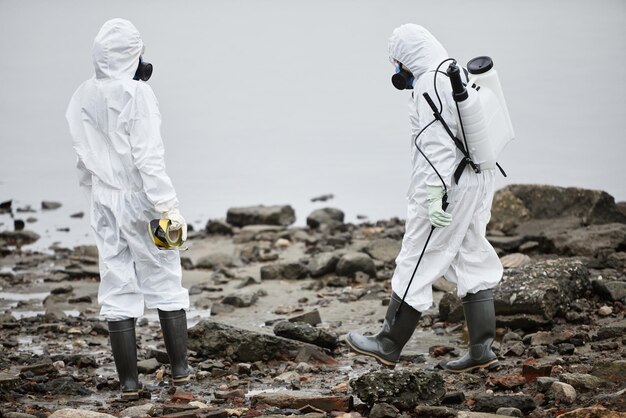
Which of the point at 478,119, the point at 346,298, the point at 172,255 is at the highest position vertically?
the point at 478,119

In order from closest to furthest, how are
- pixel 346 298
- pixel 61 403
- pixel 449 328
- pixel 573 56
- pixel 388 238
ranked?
pixel 61 403
pixel 449 328
pixel 346 298
pixel 388 238
pixel 573 56

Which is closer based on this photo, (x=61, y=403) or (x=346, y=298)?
(x=61, y=403)

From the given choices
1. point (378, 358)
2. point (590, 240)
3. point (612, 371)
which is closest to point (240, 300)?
point (378, 358)

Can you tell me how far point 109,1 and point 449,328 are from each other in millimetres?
34336

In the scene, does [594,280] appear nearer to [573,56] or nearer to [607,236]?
[607,236]

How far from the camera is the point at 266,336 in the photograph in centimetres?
802

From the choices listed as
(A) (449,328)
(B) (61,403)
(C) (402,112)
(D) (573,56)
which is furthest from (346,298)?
(D) (573,56)

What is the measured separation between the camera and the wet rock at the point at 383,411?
6082mm

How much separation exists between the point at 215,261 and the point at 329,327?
10.2ft

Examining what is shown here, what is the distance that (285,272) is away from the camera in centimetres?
1104

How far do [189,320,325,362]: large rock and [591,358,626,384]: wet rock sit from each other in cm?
210

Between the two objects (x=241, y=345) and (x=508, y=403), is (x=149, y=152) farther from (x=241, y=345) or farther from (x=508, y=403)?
(x=508, y=403)

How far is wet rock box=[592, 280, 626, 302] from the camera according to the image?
8.86 metres

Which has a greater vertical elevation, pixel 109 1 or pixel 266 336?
pixel 109 1
